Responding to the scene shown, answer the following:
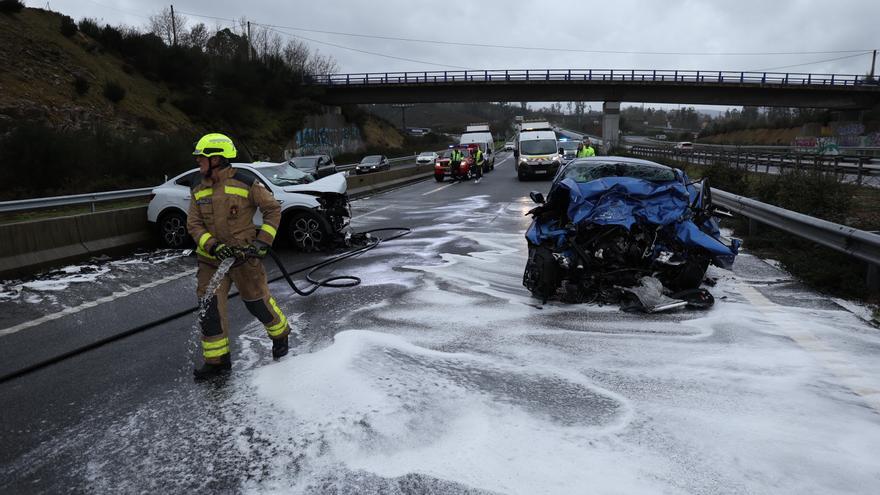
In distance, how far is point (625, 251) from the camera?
21.4 ft

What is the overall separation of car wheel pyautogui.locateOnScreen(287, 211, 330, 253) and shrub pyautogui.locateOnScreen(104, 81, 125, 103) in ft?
96.9

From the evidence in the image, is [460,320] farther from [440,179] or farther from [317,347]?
[440,179]

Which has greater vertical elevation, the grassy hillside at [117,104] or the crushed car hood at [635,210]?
the grassy hillside at [117,104]

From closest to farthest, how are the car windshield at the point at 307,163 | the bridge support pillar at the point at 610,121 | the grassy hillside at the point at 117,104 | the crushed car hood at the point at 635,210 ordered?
the crushed car hood at the point at 635,210 → the grassy hillside at the point at 117,104 → the car windshield at the point at 307,163 → the bridge support pillar at the point at 610,121

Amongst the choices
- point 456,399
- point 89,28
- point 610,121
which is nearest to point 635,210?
point 456,399

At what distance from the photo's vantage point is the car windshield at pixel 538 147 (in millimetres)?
29641

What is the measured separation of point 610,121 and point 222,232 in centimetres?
5645

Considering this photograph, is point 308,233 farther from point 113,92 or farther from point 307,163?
point 113,92

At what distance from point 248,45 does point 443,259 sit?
55.6 m

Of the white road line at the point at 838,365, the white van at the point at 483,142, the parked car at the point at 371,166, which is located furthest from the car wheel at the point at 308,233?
the parked car at the point at 371,166

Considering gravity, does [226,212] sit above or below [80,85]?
below

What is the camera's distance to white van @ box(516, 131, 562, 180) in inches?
1129

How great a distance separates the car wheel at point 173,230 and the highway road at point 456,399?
4.02 meters

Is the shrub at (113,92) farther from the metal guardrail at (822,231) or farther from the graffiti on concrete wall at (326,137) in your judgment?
the metal guardrail at (822,231)
